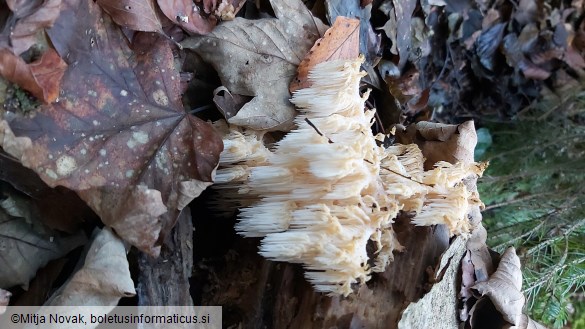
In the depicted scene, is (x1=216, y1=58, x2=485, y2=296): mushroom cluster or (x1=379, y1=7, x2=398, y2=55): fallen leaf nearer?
(x1=216, y1=58, x2=485, y2=296): mushroom cluster

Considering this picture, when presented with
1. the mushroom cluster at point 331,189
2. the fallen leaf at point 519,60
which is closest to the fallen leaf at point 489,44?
the fallen leaf at point 519,60

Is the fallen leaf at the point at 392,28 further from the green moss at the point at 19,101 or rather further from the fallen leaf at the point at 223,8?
the green moss at the point at 19,101

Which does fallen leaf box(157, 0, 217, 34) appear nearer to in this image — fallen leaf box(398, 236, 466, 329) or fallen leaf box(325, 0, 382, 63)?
fallen leaf box(325, 0, 382, 63)

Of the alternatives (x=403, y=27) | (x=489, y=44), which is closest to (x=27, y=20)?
(x=403, y=27)

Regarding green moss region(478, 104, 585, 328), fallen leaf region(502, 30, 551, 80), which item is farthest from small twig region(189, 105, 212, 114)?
fallen leaf region(502, 30, 551, 80)

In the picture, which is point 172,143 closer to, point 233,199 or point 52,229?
point 233,199

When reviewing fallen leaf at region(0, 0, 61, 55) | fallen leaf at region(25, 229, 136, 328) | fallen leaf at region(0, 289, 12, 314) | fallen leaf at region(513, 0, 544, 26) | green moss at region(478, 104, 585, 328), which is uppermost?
fallen leaf at region(0, 0, 61, 55)
